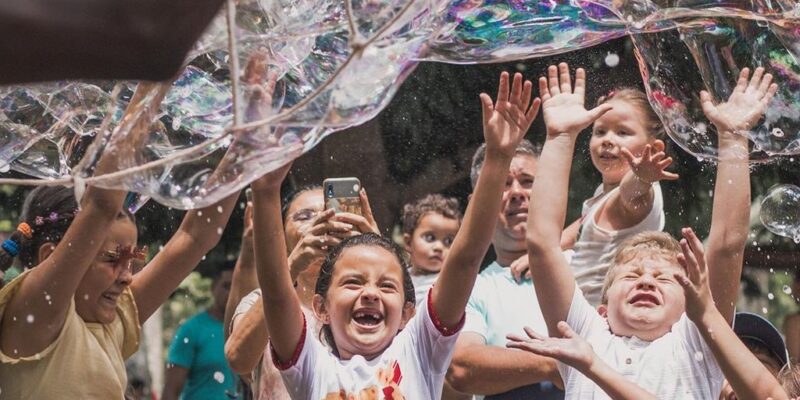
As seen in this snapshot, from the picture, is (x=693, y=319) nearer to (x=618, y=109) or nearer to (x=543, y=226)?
(x=543, y=226)

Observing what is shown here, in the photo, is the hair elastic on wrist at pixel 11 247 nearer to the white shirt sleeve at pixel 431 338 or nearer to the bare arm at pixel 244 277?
the bare arm at pixel 244 277

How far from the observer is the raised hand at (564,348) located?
3625 mm

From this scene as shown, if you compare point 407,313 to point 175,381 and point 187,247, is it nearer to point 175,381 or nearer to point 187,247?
point 187,247

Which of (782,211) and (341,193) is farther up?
(341,193)

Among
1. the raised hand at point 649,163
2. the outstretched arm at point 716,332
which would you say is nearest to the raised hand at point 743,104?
the raised hand at point 649,163

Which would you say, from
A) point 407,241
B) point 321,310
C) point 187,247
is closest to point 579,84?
point 321,310

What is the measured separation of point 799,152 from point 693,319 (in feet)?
3.28

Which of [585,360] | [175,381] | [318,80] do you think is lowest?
[175,381]

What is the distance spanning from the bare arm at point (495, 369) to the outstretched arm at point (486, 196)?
96 centimetres

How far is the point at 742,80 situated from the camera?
4195mm

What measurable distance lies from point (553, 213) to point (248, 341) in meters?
1.08

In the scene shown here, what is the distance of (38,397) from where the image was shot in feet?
12.5

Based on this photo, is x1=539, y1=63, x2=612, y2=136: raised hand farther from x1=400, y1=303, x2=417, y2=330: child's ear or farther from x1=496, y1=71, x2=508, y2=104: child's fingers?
x1=400, y1=303, x2=417, y2=330: child's ear

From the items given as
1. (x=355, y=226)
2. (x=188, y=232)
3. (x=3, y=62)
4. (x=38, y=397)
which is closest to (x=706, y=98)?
(x=355, y=226)
